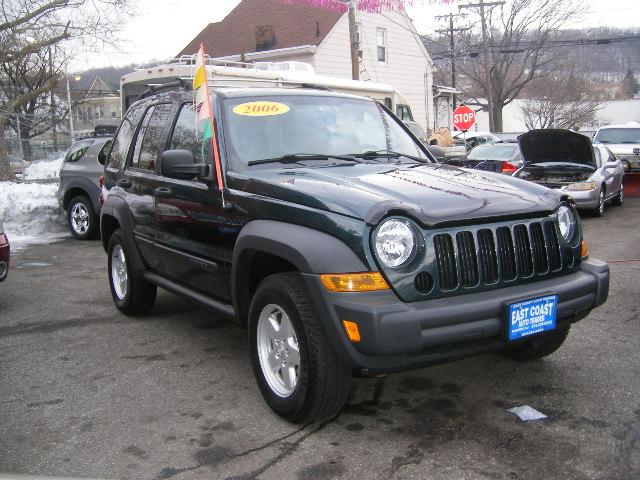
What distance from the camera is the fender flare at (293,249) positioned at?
319cm

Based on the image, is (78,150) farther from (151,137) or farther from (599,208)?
(599,208)

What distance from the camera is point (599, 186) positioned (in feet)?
38.7

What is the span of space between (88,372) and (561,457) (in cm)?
313

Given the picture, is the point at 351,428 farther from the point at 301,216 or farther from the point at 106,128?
the point at 106,128

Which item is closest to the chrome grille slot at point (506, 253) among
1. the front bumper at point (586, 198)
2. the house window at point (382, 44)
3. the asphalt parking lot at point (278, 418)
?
the asphalt parking lot at point (278, 418)

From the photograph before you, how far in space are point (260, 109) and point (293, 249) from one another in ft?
4.76

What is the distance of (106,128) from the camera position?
13938mm

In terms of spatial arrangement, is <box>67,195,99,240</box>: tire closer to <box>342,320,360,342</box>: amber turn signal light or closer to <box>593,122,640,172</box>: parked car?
<box>342,320,360,342</box>: amber turn signal light

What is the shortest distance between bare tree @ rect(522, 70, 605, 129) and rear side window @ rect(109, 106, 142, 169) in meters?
46.4

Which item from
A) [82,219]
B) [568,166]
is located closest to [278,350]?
[82,219]

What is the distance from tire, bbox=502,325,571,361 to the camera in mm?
4215

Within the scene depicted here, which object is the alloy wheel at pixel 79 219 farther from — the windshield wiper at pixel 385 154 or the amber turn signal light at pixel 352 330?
the amber turn signal light at pixel 352 330

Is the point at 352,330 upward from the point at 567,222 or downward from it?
downward

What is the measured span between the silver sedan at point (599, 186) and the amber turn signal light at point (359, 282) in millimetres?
8762
